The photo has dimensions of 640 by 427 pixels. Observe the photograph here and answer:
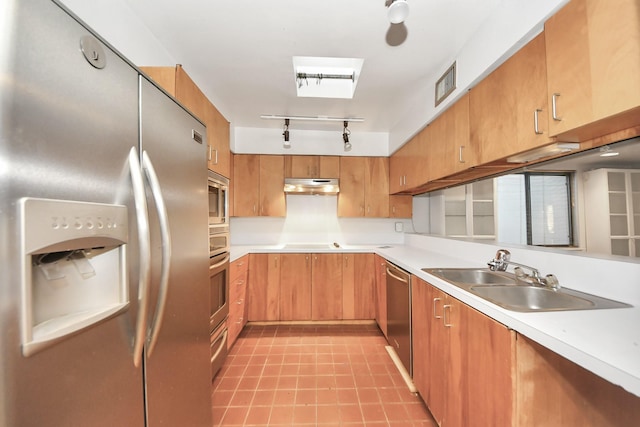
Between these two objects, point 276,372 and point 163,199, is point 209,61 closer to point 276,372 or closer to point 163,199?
point 163,199

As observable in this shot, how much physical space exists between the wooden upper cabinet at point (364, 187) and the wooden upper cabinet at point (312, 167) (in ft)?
0.36

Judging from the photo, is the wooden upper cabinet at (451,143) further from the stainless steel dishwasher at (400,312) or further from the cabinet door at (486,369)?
the cabinet door at (486,369)

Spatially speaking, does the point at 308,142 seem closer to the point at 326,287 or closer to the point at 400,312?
the point at 326,287

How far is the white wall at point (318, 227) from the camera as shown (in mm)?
3498

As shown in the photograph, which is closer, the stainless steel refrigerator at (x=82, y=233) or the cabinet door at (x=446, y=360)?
the stainless steel refrigerator at (x=82, y=233)

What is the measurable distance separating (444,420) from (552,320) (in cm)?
86

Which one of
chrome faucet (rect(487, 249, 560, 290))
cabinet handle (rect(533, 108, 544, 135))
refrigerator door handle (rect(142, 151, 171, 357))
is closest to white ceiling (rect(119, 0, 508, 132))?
cabinet handle (rect(533, 108, 544, 135))

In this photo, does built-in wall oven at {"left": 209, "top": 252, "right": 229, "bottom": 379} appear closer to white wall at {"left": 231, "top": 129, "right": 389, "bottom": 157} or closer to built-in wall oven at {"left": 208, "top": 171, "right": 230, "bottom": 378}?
built-in wall oven at {"left": 208, "top": 171, "right": 230, "bottom": 378}

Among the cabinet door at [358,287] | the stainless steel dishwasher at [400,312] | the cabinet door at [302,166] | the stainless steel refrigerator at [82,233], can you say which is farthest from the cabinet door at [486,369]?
the cabinet door at [302,166]

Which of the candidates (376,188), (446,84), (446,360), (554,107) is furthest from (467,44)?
(446,360)

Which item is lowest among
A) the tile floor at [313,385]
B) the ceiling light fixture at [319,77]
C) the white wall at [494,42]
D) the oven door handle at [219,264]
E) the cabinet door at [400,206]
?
the tile floor at [313,385]

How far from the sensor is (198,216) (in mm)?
1099

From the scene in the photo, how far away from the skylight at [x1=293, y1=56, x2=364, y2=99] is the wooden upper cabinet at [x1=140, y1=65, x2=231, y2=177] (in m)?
0.77

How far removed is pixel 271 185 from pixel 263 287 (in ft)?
4.23
